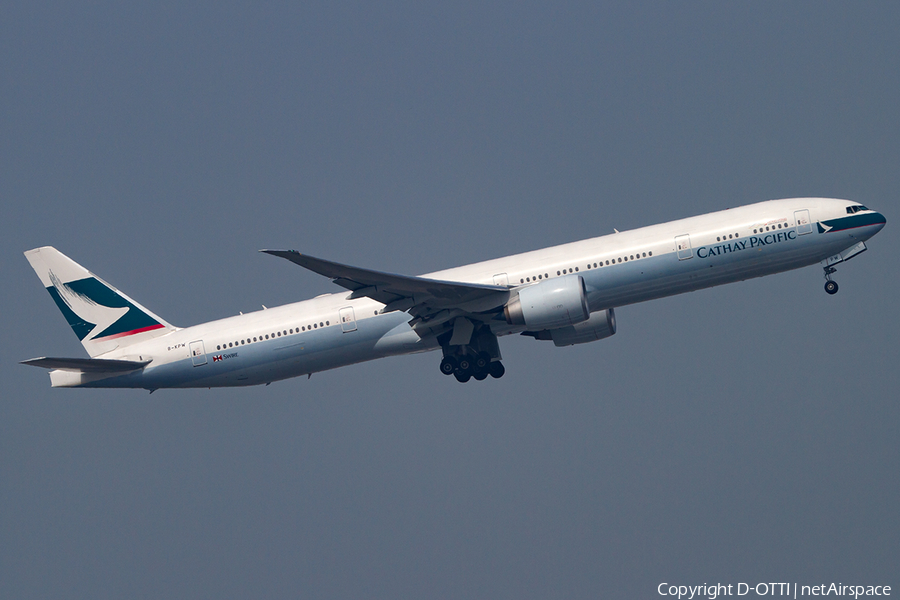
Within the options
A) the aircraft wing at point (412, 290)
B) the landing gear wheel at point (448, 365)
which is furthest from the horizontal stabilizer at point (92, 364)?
the landing gear wheel at point (448, 365)

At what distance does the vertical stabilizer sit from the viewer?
41906mm

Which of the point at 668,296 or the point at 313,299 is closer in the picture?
the point at 668,296

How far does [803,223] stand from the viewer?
35.3m

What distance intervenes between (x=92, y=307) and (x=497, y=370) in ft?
62.4

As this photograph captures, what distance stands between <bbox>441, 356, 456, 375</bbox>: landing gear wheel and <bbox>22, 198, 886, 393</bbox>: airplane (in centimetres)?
5

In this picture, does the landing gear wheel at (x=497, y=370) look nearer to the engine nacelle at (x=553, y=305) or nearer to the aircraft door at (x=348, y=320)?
the engine nacelle at (x=553, y=305)

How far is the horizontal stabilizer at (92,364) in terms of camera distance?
37.5 metres

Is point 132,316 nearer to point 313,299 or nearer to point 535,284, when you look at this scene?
point 313,299

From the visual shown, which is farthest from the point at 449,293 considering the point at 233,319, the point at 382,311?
the point at 233,319

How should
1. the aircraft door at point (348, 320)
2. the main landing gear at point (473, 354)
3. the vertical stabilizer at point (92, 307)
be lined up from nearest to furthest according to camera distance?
the aircraft door at point (348, 320) < the main landing gear at point (473, 354) < the vertical stabilizer at point (92, 307)

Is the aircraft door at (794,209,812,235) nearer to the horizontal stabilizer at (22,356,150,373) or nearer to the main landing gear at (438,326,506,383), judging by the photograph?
the main landing gear at (438,326,506,383)

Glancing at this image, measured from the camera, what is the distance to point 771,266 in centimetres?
3569

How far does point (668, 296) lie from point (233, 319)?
1843cm

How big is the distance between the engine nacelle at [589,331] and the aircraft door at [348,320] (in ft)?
28.7
